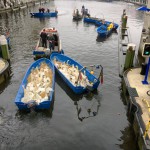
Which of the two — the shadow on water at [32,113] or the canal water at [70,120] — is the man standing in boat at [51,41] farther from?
the shadow on water at [32,113]

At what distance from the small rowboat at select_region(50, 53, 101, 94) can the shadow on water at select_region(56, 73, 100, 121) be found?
0.48 meters

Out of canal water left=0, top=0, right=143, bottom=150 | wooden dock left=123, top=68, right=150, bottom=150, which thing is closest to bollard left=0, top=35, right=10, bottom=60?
canal water left=0, top=0, right=143, bottom=150

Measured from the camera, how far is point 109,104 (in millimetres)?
15445

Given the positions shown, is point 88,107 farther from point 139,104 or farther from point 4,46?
point 4,46

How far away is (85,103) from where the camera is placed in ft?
51.1

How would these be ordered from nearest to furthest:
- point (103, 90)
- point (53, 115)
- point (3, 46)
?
point (53, 115) → point (103, 90) → point (3, 46)

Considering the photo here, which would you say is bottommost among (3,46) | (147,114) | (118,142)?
(118,142)

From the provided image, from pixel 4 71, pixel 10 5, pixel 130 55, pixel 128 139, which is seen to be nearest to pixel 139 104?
pixel 128 139

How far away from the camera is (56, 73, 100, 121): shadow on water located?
14352mm

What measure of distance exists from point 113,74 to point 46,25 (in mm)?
26507

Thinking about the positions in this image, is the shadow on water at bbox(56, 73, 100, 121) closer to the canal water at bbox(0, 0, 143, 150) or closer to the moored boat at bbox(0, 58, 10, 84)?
the canal water at bbox(0, 0, 143, 150)

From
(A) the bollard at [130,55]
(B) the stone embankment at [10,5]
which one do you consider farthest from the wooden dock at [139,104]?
(B) the stone embankment at [10,5]

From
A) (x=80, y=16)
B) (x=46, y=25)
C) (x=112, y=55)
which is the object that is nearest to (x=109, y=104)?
(x=112, y=55)

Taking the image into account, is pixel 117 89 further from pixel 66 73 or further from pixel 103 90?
pixel 66 73
